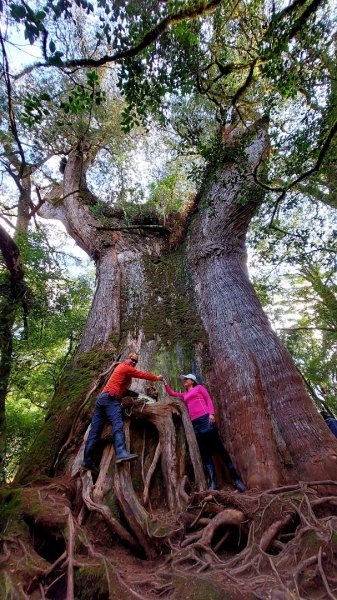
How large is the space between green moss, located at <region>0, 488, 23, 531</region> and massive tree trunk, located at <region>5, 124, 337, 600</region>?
0.06m

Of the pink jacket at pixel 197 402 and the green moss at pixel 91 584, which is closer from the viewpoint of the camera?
the green moss at pixel 91 584

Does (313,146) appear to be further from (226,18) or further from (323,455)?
(323,455)

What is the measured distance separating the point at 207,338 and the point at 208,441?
1.81 meters

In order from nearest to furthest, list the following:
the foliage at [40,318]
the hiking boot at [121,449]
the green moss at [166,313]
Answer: the hiking boot at [121,449], the green moss at [166,313], the foliage at [40,318]

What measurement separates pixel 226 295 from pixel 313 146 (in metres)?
2.85

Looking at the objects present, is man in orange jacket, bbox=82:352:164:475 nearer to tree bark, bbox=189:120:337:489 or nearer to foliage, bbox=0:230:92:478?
tree bark, bbox=189:120:337:489

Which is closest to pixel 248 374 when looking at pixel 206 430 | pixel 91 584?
pixel 206 430

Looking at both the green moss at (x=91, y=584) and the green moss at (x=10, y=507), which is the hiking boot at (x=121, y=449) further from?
the green moss at (x=91, y=584)

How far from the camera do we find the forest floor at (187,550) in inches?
75.3

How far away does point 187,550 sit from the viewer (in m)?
2.33

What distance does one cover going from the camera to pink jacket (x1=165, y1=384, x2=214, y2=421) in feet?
13.2

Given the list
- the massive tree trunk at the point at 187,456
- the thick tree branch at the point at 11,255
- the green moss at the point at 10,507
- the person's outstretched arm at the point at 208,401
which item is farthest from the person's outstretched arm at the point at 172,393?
the thick tree branch at the point at 11,255

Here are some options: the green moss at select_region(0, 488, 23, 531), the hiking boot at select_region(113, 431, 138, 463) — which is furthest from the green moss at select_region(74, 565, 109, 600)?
the hiking boot at select_region(113, 431, 138, 463)

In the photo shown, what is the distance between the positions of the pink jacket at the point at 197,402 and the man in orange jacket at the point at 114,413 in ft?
1.75
